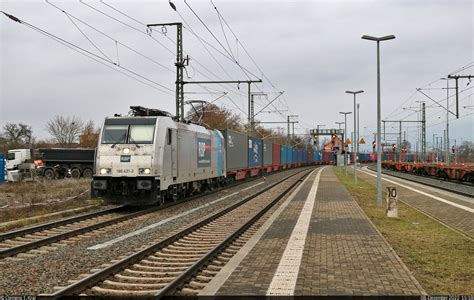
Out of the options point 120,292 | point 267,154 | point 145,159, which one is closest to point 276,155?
point 267,154

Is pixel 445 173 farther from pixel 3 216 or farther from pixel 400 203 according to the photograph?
pixel 3 216

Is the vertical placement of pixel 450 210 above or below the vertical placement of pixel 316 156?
below

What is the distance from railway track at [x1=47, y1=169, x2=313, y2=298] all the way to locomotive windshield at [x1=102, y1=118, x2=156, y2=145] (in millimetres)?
4252

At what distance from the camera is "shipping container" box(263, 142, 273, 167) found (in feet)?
140

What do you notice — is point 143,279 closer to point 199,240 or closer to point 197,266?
point 197,266

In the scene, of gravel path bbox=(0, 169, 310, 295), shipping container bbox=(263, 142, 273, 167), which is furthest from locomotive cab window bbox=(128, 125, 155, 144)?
shipping container bbox=(263, 142, 273, 167)

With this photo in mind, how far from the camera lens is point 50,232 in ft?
37.6

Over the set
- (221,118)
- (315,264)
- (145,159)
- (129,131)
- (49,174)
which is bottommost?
(315,264)

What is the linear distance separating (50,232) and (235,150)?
19.7m

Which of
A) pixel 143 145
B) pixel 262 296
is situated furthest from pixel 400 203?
pixel 262 296

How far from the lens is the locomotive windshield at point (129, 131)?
51.6 ft

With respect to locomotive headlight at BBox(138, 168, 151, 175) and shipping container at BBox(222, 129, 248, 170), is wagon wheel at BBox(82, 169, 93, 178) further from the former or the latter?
locomotive headlight at BBox(138, 168, 151, 175)

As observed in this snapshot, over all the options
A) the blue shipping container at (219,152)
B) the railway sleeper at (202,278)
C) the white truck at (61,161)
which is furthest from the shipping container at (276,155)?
the railway sleeper at (202,278)

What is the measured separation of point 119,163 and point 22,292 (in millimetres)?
9437
